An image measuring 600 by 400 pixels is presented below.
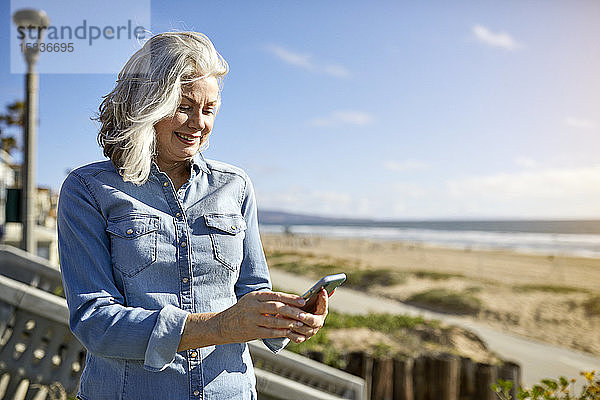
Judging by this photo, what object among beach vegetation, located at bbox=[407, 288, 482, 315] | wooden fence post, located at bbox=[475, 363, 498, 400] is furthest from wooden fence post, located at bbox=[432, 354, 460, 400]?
beach vegetation, located at bbox=[407, 288, 482, 315]

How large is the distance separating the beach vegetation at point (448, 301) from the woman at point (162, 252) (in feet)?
47.0

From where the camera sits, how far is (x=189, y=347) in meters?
1.50

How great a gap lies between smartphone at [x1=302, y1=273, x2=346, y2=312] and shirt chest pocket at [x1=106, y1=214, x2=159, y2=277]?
48 centimetres

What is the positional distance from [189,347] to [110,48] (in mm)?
2797

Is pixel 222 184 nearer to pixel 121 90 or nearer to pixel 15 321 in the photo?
pixel 121 90

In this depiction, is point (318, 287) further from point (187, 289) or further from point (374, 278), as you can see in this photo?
point (374, 278)

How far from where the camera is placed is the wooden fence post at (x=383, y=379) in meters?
5.30

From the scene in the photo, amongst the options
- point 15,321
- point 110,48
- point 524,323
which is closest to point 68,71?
point 110,48

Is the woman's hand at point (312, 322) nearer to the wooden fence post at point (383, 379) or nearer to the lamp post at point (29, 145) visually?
the wooden fence post at point (383, 379)

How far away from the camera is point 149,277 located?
1.59 m

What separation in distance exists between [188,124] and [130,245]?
1.36 ft

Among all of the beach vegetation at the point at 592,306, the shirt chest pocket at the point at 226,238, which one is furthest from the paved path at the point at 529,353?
the shirt chest pocket at the point at 226,238

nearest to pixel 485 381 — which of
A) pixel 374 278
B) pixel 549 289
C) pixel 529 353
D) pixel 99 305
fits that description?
pixel 99 305

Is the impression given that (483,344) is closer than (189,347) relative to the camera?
No
